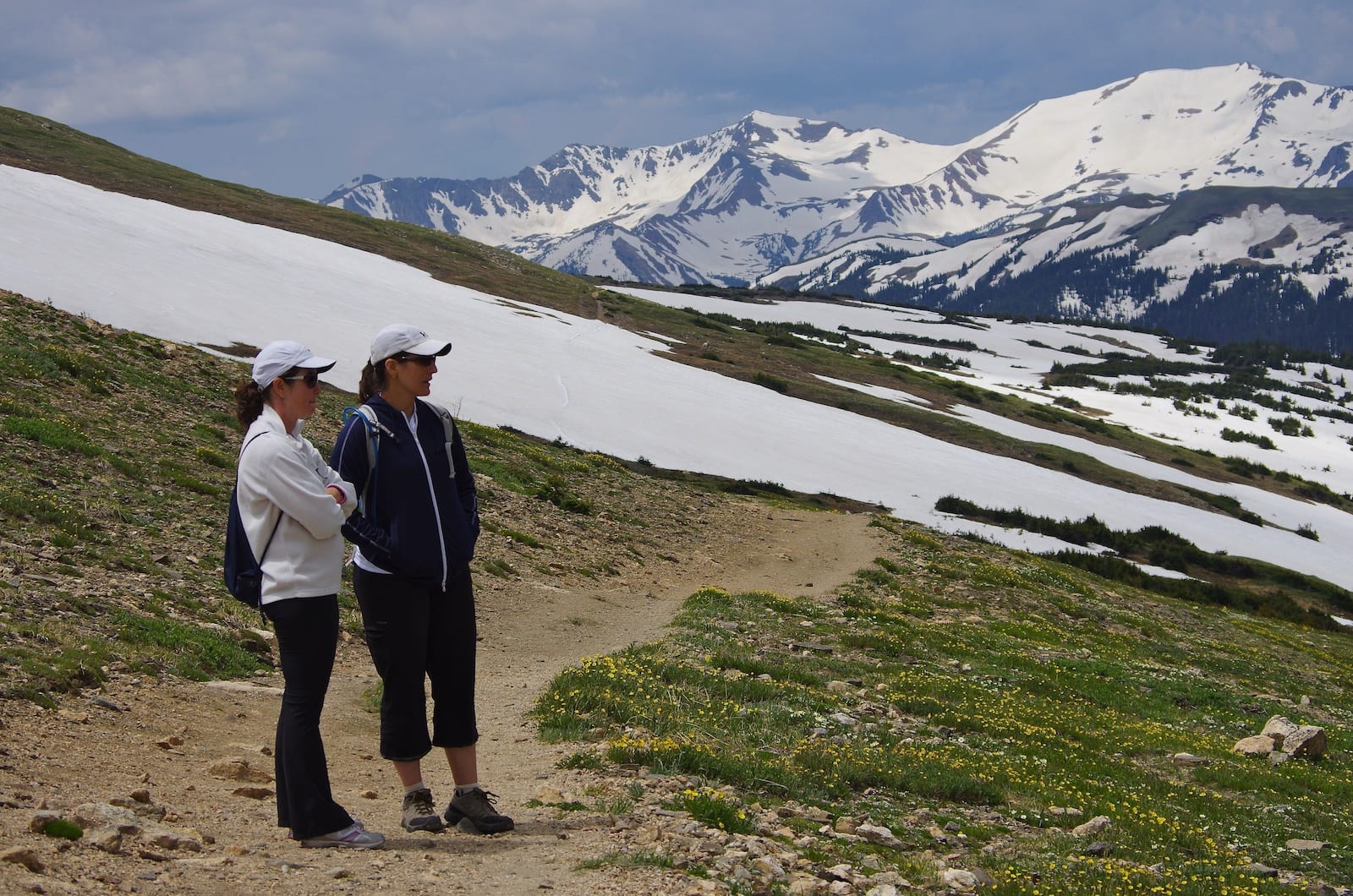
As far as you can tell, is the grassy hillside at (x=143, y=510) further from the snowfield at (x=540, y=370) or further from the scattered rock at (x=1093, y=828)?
the snowfield at (x=540, y=370)

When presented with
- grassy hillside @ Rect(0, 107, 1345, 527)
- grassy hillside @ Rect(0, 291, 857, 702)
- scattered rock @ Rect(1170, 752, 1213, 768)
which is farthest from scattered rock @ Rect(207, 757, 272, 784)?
grassy hillside @ Rect(0, 107, 1345, 527)

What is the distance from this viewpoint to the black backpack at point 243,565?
7.85m

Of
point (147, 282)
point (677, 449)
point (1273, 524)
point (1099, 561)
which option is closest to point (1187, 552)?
point (1099, 561)

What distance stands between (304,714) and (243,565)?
1226 millimetres

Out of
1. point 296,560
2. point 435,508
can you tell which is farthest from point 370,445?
point 296,560

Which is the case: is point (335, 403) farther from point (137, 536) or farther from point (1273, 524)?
point (1273, 524)

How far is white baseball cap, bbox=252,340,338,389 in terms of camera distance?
26.1 ft

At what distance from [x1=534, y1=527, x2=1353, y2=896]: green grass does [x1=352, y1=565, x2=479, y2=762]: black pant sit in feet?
7.52

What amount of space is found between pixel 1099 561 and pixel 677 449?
70.5ft

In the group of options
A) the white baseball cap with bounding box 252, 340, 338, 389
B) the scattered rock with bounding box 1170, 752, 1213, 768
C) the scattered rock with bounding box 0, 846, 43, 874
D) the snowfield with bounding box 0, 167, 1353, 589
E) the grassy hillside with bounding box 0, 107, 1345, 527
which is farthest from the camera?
the grassy hillside with bounding box 0, 107, 1345, 527

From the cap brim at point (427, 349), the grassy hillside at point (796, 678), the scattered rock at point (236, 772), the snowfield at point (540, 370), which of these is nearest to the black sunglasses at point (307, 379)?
the cap brim at point (427, 349)

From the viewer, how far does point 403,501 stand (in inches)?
333

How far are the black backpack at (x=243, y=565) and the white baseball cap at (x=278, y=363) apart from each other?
1.53ft

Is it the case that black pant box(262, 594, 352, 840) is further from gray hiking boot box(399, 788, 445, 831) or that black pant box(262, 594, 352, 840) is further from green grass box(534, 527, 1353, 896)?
green grass box(534, 527, 1353, 896)
